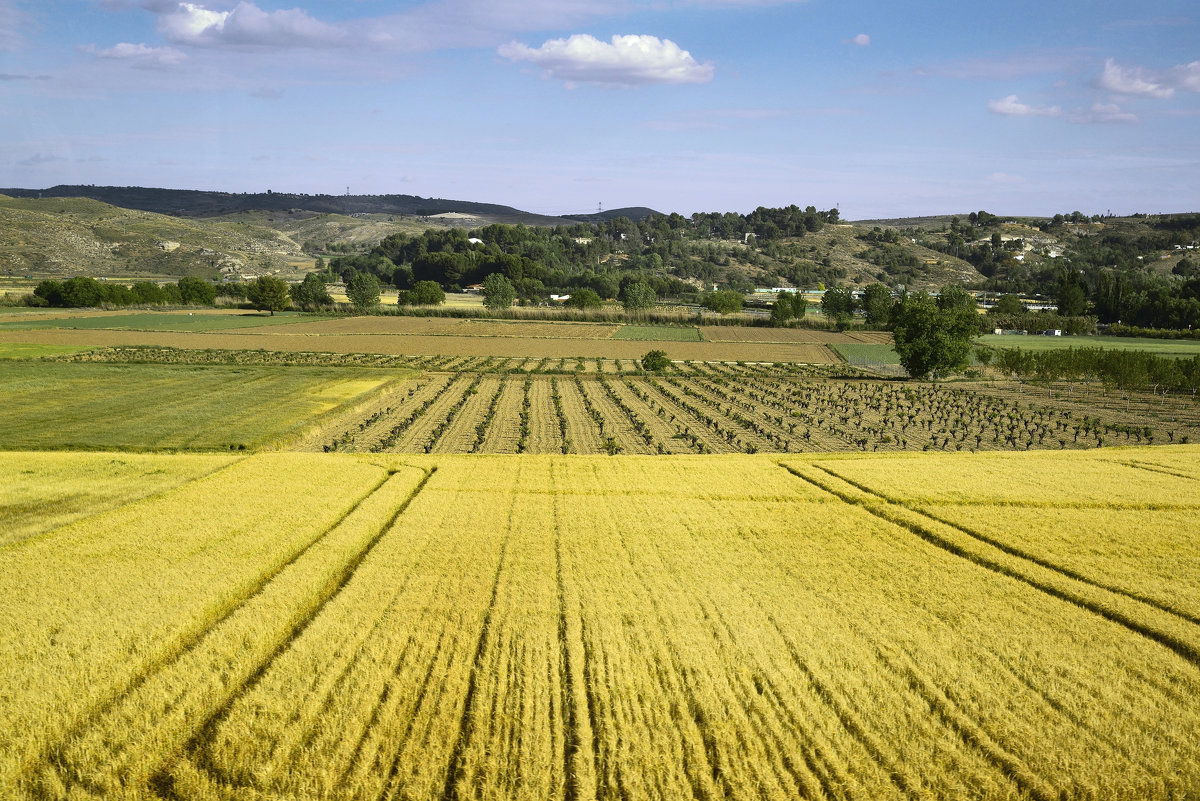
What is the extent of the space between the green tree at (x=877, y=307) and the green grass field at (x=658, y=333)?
34879 mm

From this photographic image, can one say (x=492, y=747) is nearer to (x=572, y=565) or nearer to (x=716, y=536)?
(x=572, y=565)

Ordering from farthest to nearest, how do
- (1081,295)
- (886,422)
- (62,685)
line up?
1. (1081,295)
2. (886,422)
3. (62,685)

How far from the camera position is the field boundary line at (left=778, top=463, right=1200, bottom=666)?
1706cm

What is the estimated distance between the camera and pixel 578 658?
15.2 m

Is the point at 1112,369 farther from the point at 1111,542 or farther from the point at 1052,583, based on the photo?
the point at 1052,583

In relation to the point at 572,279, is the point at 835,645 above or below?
below

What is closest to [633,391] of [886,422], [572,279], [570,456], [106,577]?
[886,422]

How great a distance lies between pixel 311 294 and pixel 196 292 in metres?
23.2

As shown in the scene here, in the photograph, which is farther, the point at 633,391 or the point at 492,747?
the point at 633,391

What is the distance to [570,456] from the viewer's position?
38.4 meters

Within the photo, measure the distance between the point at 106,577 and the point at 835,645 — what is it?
1689 cm

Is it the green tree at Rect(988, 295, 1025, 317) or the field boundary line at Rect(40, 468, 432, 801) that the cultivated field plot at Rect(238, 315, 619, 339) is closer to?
the green tree at Rect(988, 295, 1025, 317)

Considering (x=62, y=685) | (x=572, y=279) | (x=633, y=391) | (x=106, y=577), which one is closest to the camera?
(x=62, y=685)

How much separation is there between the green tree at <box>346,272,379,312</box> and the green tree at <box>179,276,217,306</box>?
29989mm
